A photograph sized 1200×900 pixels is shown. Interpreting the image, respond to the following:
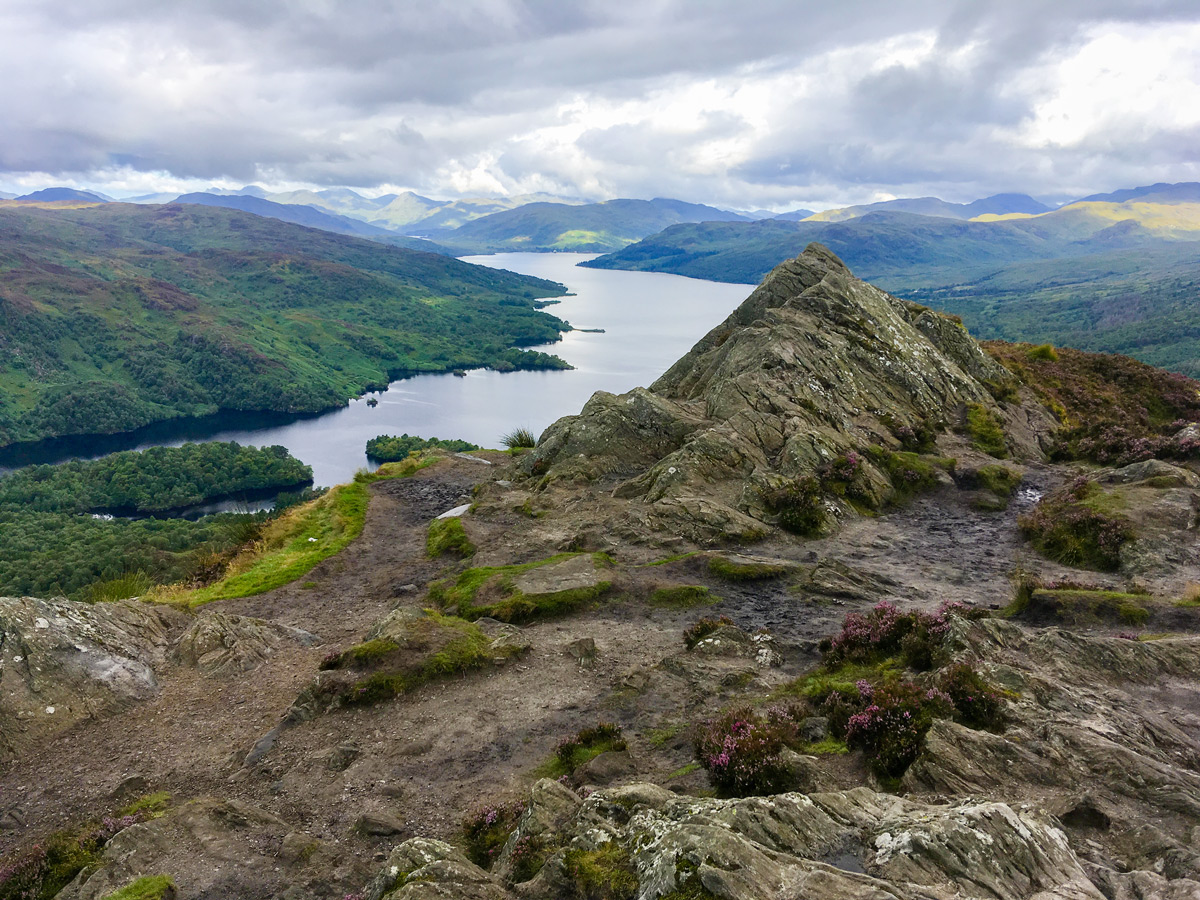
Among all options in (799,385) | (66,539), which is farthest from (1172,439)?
(66,539)

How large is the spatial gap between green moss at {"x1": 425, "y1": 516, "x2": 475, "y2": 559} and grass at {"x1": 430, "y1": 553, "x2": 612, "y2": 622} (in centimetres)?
367

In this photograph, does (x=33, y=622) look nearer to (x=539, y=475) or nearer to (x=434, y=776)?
(x=434, y=776)

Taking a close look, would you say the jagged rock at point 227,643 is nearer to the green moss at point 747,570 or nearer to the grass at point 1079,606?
the green moss at point 747,570

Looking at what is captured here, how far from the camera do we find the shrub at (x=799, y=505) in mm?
28469

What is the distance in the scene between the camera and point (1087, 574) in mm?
22656

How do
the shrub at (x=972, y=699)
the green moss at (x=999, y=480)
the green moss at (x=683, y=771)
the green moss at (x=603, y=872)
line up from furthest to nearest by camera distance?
the green moss at (x=999, y=480), the green moss at (x=683, y=771), the shrub at (x=972, y=699), the green moss at (x=603, y=872)

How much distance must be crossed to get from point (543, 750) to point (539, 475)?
79.7 feet

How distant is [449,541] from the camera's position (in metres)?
32.0

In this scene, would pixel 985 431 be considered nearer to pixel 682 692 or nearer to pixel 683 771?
pixel 682 692

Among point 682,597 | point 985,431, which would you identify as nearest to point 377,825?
point 682,597

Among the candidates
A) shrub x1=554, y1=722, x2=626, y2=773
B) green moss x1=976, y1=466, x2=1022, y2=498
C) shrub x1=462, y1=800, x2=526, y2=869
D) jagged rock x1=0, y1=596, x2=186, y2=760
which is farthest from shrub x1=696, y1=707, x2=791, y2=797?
green moss x1=976, y1=466, x2=1022, y2=498

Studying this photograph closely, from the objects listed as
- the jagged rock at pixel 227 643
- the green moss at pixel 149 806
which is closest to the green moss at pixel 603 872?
the green moss at pixel 149 806

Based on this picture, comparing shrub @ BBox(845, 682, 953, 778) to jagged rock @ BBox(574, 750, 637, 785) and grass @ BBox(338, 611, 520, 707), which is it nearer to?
jagged rock @ BBox(574, 750, 637, 785)

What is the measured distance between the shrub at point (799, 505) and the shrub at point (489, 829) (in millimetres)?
19100
